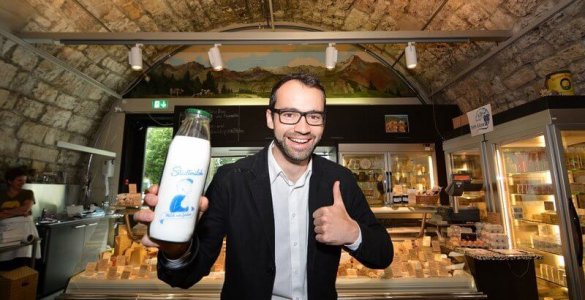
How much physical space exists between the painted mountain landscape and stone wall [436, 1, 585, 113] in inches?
70.1

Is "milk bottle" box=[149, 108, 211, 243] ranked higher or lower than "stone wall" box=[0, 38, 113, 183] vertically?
lower

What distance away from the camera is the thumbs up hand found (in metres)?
1.05

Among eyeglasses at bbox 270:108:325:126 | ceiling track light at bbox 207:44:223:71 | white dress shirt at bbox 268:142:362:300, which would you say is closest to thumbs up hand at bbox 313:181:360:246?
white dress shirt at bbox 268:142:362:300

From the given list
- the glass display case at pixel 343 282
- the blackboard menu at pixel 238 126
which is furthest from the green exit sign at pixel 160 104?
the glass display case at pixel 343 282

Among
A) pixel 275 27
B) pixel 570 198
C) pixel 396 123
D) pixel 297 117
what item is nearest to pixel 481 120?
pixel 570 198

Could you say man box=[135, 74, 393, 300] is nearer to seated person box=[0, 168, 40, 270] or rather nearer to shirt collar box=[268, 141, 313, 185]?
shirt collar box=[268, 141, 313, 185]

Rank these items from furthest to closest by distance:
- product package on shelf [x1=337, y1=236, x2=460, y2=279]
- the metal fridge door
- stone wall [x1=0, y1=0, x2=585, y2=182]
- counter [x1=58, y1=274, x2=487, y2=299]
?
stone wall [x1=0, y1=0, x2=585, y2=182], the metal fridge door, product package on shelf [x1=337, y1=236, x2=460, y2=279], counter [x1=58, y1=274, x2=487, y2=299]

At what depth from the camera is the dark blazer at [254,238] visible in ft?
3.94

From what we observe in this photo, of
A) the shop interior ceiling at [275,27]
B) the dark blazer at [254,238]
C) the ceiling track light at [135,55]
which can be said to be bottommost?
the dark blazer at [254,238]

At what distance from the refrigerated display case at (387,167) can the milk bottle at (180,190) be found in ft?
14.9

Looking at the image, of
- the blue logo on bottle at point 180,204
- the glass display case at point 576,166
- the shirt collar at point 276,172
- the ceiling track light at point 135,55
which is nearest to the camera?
the blue logo on bottle at point 180,204

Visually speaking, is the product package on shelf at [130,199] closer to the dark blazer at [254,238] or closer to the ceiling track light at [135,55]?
the ceiling track light at [135,55]

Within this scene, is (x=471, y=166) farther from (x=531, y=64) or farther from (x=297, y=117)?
(x=297, y=117)

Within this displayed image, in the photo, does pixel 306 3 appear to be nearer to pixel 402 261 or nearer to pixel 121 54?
pixel 121 54
